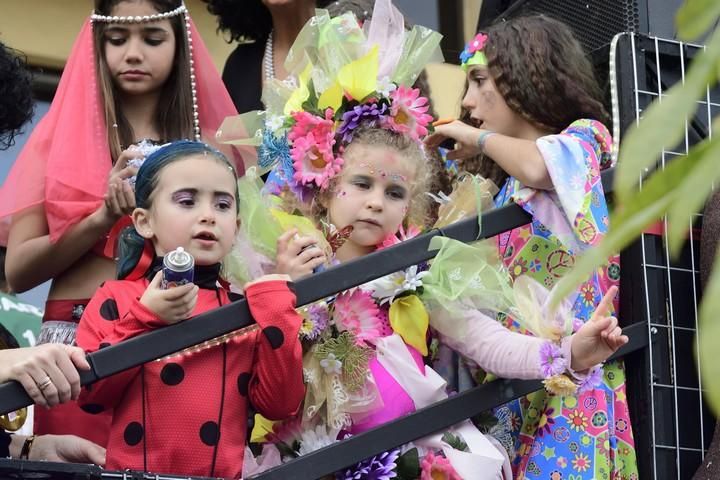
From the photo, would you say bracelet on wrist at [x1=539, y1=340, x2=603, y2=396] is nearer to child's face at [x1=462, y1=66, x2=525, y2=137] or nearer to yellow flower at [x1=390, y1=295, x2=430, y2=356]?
yellow flower at [x1=390, y1=295, x2=430, y2=356]

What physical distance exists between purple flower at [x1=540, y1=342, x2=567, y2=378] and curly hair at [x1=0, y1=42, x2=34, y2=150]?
5.82 feet

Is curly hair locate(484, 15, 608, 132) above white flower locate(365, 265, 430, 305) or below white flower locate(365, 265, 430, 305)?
above

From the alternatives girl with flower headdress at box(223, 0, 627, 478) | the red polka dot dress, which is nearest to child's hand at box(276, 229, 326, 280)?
girl with flower headdress at box(223, 0, 627, 478)

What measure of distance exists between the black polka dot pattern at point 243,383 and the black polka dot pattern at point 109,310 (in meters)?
0.28

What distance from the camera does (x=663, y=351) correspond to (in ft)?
10.4

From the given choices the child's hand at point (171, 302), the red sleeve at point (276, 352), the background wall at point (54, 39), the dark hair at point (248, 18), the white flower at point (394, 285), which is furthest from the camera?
the background wall at point (54, 39)

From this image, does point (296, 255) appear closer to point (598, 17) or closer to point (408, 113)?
point (408, 113)

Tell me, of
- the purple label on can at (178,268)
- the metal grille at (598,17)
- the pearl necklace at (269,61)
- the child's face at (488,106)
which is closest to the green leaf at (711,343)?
the purple label on can at (178,268)

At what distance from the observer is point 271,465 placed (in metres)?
2.68

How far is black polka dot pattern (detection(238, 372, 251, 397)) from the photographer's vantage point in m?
2.53

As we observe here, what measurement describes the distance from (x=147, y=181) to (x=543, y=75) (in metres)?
1.22

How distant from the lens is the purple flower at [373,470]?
2.59m

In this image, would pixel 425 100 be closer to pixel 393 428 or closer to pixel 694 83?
pixel 393 428

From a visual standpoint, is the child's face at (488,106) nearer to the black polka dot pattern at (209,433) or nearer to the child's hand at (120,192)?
the child's hand at (120,192)
